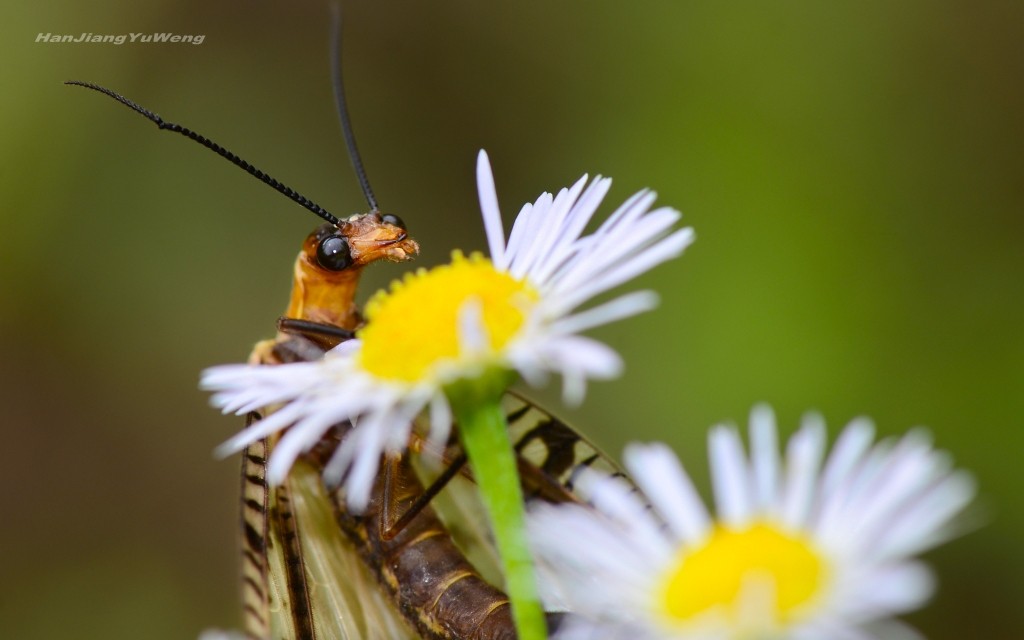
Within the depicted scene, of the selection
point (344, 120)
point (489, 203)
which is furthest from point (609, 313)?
point (344, 120)

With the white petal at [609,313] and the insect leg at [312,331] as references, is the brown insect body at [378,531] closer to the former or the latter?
the insect leg at [312,331]

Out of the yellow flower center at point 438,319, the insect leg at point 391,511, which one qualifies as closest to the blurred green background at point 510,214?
the insect leg at point 391,511

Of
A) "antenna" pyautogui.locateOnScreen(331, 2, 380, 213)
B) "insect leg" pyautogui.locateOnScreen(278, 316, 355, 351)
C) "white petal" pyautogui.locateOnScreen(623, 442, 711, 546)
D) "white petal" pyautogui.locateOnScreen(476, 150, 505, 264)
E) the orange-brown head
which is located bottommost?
"white petal" pyautogui.locateOnScreen(623, 442, 711, 546)

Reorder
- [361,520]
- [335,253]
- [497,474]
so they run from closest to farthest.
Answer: [497,474], [361,520], [335,253]

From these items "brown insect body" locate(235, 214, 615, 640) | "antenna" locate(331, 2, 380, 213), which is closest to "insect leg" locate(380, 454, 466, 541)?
"brown insect body" locate(235, 214, 615, 640)

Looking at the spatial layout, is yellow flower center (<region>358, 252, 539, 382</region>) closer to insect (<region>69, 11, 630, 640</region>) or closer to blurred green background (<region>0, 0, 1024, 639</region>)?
insect (<region>69, 11, 630, 640</region>)

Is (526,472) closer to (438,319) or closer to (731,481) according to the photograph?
(438,319)
